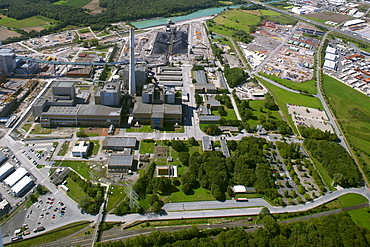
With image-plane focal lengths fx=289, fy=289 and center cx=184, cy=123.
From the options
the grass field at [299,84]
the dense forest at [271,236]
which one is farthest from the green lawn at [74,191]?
the grass field at [299,84]

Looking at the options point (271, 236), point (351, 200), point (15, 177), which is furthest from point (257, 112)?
point (15, 177)

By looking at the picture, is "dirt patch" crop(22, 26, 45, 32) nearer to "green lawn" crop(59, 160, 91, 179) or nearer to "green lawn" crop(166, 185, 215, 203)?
"green lawn" crop(59, 160, 91, 179)

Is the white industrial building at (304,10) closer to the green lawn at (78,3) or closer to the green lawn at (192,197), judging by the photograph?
the green lawn at (78,3)

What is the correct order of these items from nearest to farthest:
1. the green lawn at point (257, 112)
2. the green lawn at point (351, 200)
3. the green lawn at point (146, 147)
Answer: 1. the green lawn at point (351, 200)
2. the green lawn at point (146, 147)
3. the green lawn at point (257, 112)

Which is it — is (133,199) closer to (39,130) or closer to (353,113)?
(39,130)

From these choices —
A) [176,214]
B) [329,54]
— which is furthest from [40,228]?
[329,54]

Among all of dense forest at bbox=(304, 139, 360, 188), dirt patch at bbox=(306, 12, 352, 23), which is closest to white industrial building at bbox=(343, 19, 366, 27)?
dirt patch at bbox=(306, 12, 352, 23)
